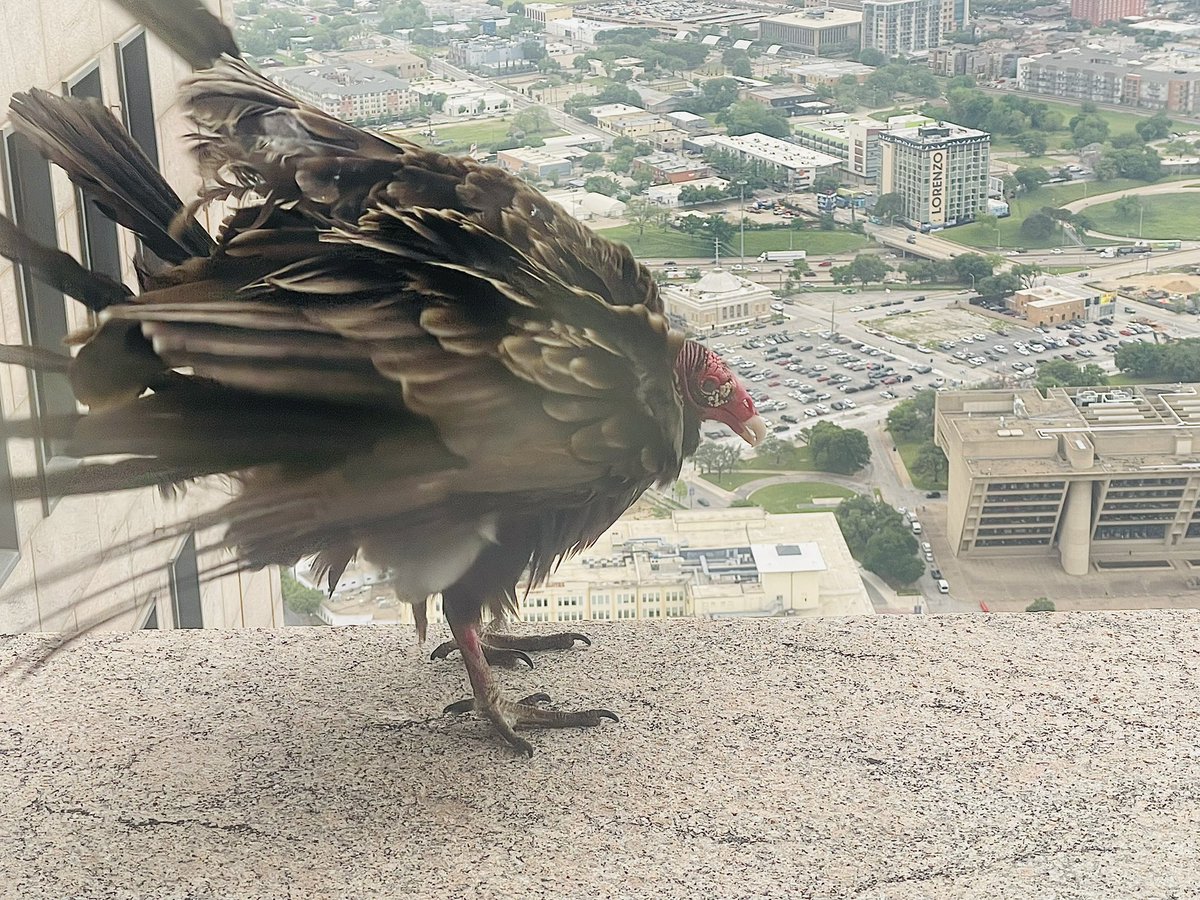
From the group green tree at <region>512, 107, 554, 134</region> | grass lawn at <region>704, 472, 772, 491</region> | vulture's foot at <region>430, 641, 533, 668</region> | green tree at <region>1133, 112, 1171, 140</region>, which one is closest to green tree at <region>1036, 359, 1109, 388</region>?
grass lawn at <region>704, 472, 772, 491</region>

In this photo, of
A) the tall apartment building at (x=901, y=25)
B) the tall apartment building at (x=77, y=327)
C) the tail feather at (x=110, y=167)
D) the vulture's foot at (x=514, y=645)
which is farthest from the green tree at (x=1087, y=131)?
the tail feather at (x=110, y=167)

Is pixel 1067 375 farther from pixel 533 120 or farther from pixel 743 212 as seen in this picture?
pixel 533 120

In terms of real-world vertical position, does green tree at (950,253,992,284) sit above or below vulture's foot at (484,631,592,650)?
below

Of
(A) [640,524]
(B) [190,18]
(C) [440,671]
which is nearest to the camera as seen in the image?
(B) [190,18]

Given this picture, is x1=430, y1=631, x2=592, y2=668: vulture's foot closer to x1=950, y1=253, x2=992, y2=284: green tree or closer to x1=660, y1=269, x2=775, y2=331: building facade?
x1=660, y1=269, x2=775, y2=331: building facade

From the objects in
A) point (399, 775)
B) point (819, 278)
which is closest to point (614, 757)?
point (399, 775)

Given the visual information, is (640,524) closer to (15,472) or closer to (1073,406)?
(1073,406)
